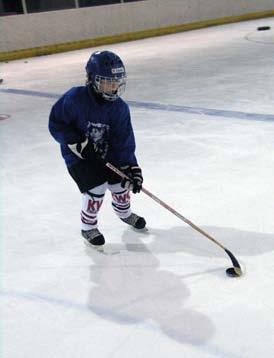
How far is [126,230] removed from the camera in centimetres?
175

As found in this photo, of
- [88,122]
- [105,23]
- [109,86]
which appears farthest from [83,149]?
[105,23]

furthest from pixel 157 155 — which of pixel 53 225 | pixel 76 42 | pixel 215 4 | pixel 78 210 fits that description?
pixel 215 4

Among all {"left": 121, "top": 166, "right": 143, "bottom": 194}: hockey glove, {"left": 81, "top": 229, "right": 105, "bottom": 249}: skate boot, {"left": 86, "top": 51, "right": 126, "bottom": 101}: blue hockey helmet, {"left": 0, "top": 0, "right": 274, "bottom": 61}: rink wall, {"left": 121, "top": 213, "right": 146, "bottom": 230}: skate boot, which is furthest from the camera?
{"left": 0, "top": 0, "right": 274, "bottom": 61}: rink wall

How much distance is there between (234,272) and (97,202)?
0.49 meters

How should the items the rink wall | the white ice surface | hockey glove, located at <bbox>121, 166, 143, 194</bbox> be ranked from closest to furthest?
the white ice surface < hockey glove, located at <bbox>121, 166, 143, 194</bbox> < the rink wall

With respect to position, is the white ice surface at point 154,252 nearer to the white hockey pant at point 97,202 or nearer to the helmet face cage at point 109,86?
the white hockey pant at point 97,202

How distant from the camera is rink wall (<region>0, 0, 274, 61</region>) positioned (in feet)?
24.4

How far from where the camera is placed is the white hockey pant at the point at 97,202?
1.57m

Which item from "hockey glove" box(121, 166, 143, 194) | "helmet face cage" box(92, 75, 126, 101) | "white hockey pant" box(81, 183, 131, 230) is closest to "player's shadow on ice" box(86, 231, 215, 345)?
"white hockey pant" box(81, 183, 131, 230)

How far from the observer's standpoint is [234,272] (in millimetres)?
1393

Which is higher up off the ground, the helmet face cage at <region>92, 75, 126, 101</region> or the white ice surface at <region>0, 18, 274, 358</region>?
the helmet face cage at <region>92, 75, 126, 101</region>

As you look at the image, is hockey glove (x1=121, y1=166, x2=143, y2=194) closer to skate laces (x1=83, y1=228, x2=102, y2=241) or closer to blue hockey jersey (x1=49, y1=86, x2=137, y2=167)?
blue hockey jersey (x1=49, y1=86, x2=137, y2=167)

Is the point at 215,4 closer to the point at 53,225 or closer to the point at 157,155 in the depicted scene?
the point at 157,155

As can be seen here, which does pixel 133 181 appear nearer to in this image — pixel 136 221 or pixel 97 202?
pixel 97 202
